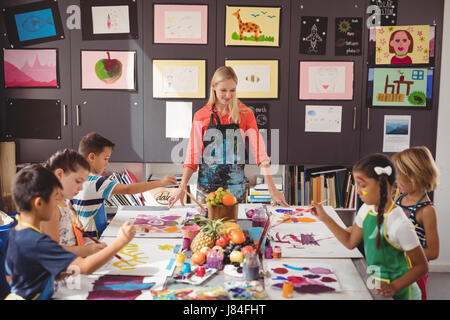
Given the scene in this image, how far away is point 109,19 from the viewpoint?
11.1 ft

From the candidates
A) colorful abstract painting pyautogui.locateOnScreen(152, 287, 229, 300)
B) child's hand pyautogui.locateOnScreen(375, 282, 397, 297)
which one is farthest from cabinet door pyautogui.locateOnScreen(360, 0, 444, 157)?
colorful abstract painting pyautogui.locateOnScreen(152, 287, 229, 300)

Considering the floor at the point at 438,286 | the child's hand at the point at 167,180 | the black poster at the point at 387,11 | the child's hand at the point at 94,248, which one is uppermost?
the black poster at the point at 387,11

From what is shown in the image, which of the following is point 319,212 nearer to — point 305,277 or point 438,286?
point 305,277

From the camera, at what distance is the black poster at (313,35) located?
3336 millimetres

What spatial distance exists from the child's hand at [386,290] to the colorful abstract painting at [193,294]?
0.50m

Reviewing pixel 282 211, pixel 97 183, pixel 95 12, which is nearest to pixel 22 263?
pixel 97 183

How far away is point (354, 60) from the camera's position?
3373 mm

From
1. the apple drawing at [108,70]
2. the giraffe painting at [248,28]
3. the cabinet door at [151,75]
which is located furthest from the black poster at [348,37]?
the apple drawing at [108,70]

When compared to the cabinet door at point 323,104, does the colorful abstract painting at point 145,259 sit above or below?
below

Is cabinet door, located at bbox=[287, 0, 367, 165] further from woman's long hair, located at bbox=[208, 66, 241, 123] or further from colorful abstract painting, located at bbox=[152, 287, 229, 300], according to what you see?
colorful abstract painting, located at bbox=[152, 287, 229, 300]

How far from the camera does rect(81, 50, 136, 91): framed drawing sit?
133 inches

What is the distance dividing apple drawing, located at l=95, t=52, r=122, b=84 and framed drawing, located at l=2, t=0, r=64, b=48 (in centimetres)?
36

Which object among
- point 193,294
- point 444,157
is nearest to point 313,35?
point 444,157

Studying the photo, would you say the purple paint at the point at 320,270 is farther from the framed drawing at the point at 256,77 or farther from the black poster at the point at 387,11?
the black poster at the point at 387,11
